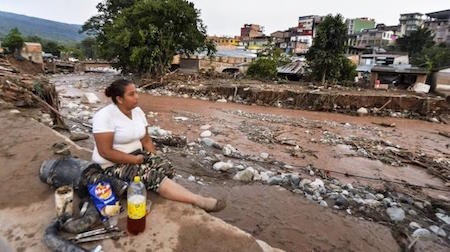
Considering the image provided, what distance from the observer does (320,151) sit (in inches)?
313

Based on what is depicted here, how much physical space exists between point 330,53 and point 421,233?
16165 millimetres

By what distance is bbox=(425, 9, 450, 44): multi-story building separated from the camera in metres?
45.2

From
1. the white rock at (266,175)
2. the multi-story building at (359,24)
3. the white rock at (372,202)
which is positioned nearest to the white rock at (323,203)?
the white rock at (372,202)

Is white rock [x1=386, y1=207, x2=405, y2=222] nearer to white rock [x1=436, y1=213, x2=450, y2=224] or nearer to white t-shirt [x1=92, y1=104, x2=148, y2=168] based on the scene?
white rock [x1=436, y1=213, x2=450, y2=224]

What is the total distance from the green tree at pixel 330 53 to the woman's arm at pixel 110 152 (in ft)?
58.1

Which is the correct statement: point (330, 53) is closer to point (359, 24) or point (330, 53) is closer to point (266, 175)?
point (266, 175)

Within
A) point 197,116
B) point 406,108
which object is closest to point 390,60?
point 406,108

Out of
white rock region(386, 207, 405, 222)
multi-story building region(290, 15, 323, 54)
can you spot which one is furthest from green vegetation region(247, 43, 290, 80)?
multi-story building region(290, 15, 323, 54)

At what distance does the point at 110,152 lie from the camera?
2.71 metres

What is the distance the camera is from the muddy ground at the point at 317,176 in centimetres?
400

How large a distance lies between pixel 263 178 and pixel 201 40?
17.7 m

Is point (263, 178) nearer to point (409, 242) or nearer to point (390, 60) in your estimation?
point (409, 242)

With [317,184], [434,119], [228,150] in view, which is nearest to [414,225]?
[317,184]

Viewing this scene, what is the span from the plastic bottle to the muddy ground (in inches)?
73.4
